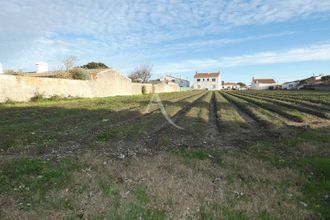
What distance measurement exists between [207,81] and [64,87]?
112609mm

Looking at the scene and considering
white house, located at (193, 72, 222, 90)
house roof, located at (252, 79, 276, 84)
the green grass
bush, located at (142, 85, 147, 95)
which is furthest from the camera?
house roof, located at (252, 79, 276, 84)

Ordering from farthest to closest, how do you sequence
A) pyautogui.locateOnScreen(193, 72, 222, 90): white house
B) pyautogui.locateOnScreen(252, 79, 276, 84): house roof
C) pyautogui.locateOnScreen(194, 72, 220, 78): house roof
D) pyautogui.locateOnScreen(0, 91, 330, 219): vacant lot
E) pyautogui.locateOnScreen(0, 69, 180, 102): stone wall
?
pyautogui.locateOnScreen(252, 79, 276, 84): house roof → pyautogui.locateOnScreen(194, 72, 220, 78): house roof → pyautogui.locateOnScreen(193, 72, 222, 90): white house → pyautogui.locateOnScreen(0, 69, 180, 102): stone wall → pyautogui.locateOnScreen(0, 91, 330, 219): vacant lot

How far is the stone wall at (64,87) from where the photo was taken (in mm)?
23150

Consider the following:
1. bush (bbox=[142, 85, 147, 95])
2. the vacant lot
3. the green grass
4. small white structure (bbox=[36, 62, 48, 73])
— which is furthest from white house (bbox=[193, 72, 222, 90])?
the green grass

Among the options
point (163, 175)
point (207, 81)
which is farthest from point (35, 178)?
point (207, 81)

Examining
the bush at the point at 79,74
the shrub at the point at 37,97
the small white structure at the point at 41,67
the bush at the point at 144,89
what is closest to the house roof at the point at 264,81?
the bush at the point at 144,89

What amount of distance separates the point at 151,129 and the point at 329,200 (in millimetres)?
8010

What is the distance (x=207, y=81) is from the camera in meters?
138

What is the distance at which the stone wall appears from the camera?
2315 centimetres

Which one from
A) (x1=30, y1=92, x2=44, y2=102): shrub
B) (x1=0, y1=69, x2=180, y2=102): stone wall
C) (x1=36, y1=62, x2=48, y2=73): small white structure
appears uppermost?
(x1=36, y1=62, x2=48, y2=73): small white structure

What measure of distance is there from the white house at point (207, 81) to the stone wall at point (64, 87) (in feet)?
291

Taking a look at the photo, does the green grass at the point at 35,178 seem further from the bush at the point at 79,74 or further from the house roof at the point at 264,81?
the house roof at the point at 264,81

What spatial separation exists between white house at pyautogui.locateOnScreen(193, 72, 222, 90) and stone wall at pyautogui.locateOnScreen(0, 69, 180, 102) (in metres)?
88.7

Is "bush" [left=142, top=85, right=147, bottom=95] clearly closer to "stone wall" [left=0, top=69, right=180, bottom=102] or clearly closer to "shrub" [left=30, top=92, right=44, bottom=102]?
"stone wall" [left=0, top=69, right=180, bottom=102]
